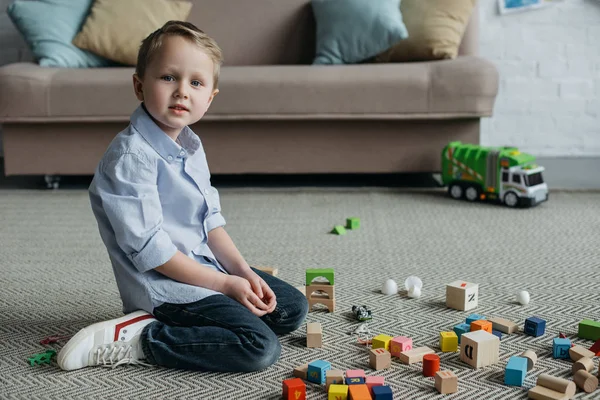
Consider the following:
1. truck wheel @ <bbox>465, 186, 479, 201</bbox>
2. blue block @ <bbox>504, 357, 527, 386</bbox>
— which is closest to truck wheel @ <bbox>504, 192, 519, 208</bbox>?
truck wheel @ <bbox>465, 186, 479, 201</bbox>

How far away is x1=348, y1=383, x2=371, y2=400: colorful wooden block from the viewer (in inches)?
42.3

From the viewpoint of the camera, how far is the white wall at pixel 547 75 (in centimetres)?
345

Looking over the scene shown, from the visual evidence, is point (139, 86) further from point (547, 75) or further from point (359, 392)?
point (547, 75)

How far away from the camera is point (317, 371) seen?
1.16 meters

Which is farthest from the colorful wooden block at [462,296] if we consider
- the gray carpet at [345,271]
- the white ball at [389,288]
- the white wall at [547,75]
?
the white wall at [547,75]

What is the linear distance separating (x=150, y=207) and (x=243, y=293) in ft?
0.71

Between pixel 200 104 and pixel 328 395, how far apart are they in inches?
20.8

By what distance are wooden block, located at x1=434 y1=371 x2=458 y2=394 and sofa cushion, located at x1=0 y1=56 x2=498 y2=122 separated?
168 cm

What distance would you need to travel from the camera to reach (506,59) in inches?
138

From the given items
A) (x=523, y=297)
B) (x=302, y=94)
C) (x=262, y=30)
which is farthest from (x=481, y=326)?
(x=262, y=30)

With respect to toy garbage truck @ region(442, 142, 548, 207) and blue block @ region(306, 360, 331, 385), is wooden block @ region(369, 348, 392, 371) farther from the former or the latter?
toy garbage truck @ region(442, 142, 548, 207)

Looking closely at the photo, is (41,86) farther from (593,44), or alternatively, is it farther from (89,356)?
(593,44)

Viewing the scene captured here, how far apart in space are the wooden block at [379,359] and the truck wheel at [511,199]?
144 cm

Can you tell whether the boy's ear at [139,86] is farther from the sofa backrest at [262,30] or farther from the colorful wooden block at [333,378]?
the sofa backrest at [262,30]
